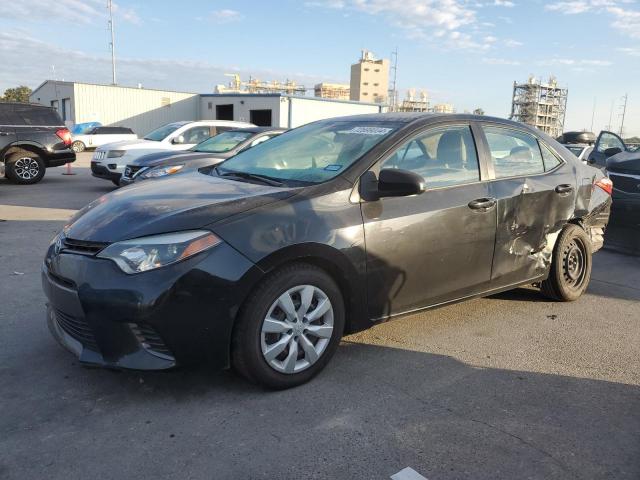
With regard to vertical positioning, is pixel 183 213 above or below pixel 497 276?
above

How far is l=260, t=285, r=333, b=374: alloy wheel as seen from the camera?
3037 millimetres

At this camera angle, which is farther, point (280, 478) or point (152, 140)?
point (152, 140)

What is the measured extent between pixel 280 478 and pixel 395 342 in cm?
176

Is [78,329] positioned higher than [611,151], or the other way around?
[611,151]

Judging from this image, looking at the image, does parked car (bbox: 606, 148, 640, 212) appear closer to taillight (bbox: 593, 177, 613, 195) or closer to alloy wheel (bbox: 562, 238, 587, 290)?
taillight (bbox: 593, 177, 613, 195)

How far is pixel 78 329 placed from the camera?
296cm

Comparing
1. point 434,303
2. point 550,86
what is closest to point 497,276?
point 434,303

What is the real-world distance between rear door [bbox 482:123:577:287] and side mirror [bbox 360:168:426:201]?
100 cm

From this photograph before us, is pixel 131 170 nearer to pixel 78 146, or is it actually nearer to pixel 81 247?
pixel 81 247

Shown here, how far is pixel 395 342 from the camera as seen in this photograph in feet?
12.9

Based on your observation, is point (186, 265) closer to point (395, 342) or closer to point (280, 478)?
point (280, 478)

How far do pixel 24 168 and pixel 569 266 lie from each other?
12.5 m

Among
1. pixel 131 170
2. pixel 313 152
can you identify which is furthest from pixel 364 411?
pixel 131 170

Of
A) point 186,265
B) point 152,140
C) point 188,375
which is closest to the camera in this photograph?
point 186,265
